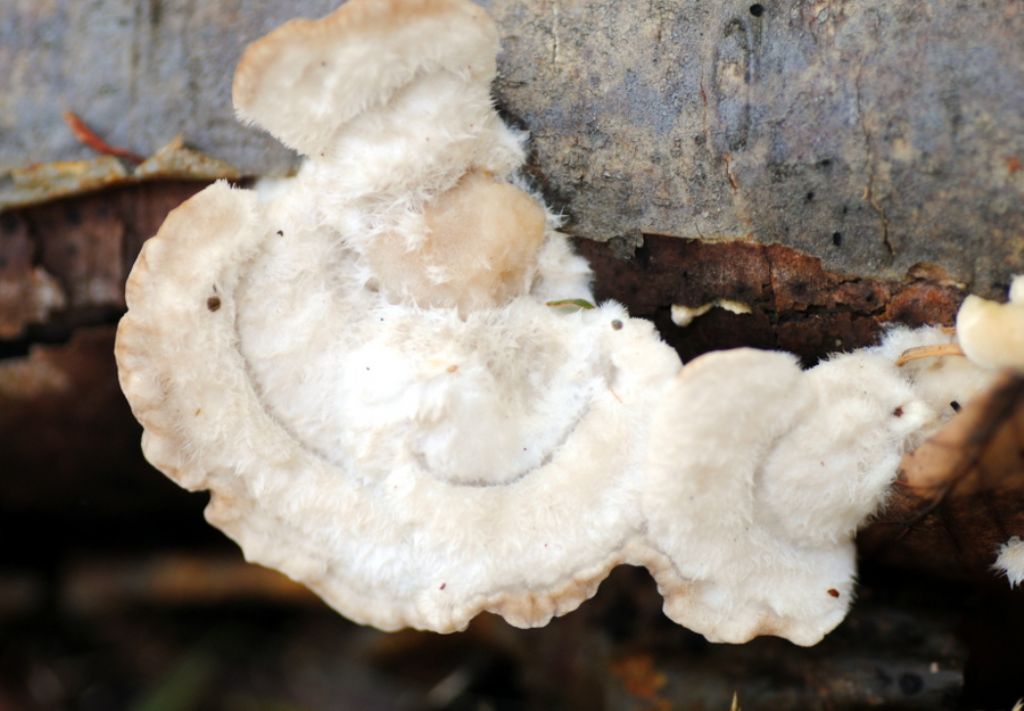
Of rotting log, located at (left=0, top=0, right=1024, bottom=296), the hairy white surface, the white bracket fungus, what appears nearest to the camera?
rotting log, located at (left=0, top=0, right=1024, bottom=296)

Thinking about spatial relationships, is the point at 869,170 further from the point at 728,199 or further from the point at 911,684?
the point at 911,684

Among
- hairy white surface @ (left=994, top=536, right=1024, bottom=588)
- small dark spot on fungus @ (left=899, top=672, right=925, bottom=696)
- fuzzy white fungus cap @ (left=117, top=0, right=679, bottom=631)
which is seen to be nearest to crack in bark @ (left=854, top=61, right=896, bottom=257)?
fuzzy white fungus cap @ (left=117, top=0, right=679, bottom=631)

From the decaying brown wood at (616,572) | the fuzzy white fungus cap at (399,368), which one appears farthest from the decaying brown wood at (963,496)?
the fuzzy white fungus cap at (399,368)

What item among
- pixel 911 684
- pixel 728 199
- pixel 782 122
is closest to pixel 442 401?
pixel 728 199

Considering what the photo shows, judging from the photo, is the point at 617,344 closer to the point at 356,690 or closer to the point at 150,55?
the point at 150,55

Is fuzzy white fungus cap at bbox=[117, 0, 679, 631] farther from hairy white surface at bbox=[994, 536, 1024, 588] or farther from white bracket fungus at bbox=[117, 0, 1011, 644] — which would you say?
hairy white surface at bbox=[994, 536, 1024, 588]

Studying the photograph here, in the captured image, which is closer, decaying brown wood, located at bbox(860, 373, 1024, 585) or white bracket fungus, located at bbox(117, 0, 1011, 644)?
decaying brown wood, located at bbox(860, 373, 1024, 585)

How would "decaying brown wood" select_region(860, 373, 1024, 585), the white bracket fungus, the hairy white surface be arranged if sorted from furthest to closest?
the hairy white surface
the white bracket fungus
"decaying brown wood" select_region(860, 373, 1024, 585)

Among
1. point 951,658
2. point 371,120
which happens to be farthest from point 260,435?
point 951,658
